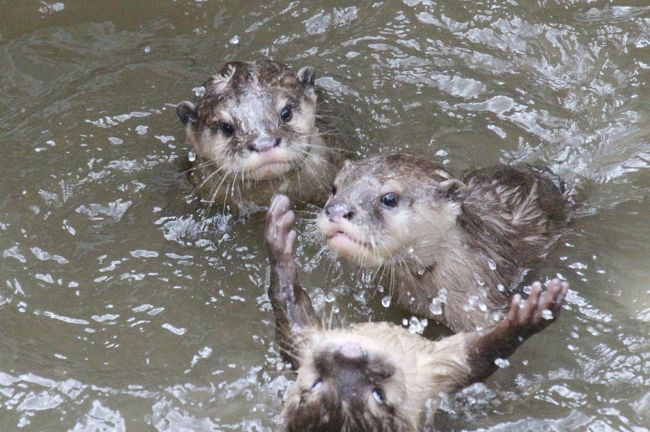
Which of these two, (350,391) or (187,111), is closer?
(350,391)

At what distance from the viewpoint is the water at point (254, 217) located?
3.53 metres

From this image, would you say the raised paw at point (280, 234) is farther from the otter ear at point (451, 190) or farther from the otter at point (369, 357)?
the otter ear at point (451, 190)

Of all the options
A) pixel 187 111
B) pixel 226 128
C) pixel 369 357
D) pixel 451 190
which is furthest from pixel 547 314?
pixel 187 111

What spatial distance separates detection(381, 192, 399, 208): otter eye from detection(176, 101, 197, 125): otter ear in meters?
1.29

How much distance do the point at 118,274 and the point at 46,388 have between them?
690 millimetres

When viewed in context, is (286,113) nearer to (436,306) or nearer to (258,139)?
(258,139)

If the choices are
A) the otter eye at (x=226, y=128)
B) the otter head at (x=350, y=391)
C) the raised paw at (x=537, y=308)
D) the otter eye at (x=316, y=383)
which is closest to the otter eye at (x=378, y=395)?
the otter head at (x=350, y=391)

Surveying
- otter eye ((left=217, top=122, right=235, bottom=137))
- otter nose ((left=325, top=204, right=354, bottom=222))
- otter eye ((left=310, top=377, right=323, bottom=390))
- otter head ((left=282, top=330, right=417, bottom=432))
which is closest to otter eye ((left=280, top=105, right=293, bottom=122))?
otter eye ((left=217, top=122, right=235, bottom=137))

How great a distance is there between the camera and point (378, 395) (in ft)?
9.42

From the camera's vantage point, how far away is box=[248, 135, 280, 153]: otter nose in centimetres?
405

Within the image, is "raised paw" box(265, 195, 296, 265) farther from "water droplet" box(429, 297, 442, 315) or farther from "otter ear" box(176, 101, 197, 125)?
"otter ear" box(176, 101, 197, 125)

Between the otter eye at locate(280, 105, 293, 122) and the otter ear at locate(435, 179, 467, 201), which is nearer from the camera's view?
the otter ear at locate(435, 179, 467, 201)

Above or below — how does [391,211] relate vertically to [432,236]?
above

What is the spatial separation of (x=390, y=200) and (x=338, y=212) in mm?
225
